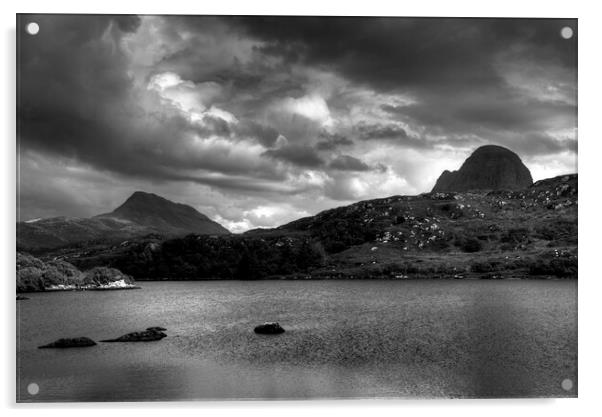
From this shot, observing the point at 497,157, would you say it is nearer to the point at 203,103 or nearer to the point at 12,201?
the point at 203,103

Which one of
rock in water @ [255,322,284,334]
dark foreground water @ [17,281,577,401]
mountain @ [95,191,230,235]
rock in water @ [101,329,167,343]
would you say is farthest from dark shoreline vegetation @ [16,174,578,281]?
rock in water @ [101,329,167,343]

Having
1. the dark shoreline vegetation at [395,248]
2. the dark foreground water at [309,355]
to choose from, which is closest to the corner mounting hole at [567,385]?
the dark foreground water at [309,355]

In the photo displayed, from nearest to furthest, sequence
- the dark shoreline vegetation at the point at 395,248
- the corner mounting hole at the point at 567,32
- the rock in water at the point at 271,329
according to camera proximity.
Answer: the corner mounting hole at the point at 567,32, the rock in water at the point at 271,329, the dark shoreline vegetation at the point at 395,248

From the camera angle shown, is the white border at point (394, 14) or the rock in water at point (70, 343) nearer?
the white border at point (394, 14)

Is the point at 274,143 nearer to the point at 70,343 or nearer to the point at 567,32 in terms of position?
the point at 567,32

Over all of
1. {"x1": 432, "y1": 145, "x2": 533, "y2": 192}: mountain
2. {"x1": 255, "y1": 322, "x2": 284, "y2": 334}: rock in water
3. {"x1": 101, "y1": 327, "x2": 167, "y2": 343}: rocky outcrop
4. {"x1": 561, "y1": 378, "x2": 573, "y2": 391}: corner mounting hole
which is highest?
{"x1": 432, "y1": 145, "x2": 533, "y2": 192}: mountain

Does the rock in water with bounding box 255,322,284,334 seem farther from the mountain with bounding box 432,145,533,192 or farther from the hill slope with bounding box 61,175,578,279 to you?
the hill slope with bounding box 61,175,578,279

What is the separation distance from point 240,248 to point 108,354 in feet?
111

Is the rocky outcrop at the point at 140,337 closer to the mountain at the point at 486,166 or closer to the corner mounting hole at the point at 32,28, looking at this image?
the corner mounting hole at the point at 32,28

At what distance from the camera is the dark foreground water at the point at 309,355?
48.5 feet

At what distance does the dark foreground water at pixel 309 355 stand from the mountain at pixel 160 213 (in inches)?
220

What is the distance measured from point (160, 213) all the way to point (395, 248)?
62.7m

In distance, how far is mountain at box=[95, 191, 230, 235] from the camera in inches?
798

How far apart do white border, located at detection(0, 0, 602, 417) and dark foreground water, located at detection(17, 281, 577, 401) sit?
0.51m
